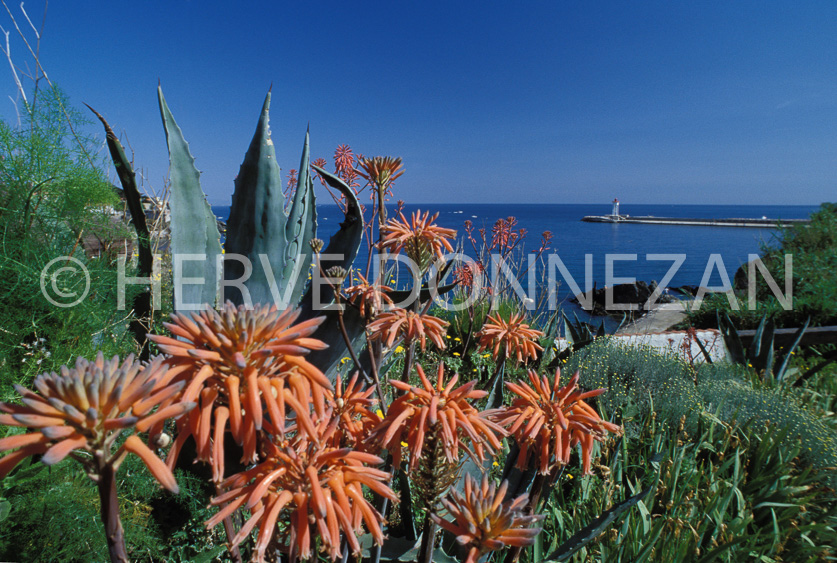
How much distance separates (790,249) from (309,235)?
8.64m

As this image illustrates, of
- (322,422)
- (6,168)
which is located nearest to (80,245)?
(6,168)

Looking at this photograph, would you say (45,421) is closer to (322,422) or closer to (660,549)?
(322,422)

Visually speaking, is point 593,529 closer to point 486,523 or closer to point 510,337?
point 510,337

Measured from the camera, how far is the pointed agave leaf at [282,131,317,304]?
1.82 m

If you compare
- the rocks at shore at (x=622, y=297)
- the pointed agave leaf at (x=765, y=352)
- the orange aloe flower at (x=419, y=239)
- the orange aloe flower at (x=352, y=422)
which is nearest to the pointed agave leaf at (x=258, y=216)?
the orange aloe flower at (x=419, y=239)

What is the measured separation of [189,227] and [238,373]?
1477 mm

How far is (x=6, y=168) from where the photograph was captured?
5.61ft

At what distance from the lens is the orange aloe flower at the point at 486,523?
21.5 inches

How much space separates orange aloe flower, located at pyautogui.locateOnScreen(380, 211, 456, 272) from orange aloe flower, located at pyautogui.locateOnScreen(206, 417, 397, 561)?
0.60 metres

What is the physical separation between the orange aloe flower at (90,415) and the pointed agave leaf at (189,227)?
127 cm

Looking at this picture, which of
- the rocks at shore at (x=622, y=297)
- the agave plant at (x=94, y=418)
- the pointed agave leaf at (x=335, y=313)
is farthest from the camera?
the rocks at shore at (x=622, y=297)

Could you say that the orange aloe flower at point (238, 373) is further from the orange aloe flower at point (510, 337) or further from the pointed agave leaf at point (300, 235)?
the pointed agave leaf at point (300, 235)

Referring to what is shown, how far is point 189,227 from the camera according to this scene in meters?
1.75

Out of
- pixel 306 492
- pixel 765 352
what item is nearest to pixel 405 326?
pixel 306 492
